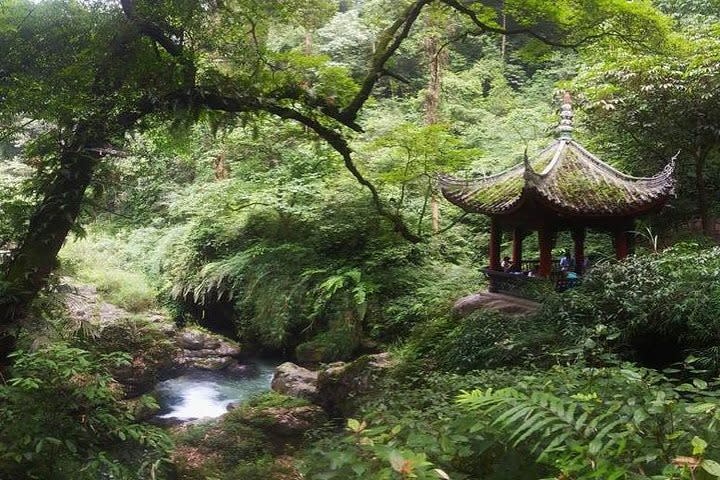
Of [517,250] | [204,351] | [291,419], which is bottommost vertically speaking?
[291,419]

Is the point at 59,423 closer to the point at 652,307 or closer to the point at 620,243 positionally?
the point at 652,307

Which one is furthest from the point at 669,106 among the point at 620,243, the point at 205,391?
the point at 205,391

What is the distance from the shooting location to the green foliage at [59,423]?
2.88 m

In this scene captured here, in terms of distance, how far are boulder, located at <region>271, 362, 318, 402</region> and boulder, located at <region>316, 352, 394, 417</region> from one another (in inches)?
15.3

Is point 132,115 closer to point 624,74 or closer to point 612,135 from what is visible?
point 624,74

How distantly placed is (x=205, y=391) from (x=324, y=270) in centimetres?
329

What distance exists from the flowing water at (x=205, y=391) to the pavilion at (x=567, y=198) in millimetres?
5419

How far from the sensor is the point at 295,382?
9570mm

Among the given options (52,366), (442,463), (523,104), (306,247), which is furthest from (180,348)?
(523,104)

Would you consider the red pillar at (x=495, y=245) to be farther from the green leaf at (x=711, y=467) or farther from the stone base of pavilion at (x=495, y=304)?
the green leaf at (x=711, y=467)

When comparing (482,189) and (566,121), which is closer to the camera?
(566,121)

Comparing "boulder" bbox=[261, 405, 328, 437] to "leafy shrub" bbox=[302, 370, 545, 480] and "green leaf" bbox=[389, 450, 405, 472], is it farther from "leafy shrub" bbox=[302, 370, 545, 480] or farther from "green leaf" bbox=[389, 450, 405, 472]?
"green leaf" bbox=[389, 450, 405, 472]

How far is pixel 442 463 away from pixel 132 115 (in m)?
4.69

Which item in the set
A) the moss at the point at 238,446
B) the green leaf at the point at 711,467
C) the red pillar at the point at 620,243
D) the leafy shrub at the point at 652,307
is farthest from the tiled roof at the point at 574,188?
the green leaf at the point at 711,467
